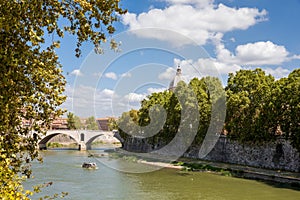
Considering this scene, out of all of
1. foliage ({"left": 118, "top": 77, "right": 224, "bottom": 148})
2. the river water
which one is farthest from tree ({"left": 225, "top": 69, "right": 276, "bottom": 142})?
the river water

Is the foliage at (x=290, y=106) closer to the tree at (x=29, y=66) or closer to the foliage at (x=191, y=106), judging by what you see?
the foliage at (x=191, y=106)

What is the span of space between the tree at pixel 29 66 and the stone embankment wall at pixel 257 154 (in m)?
28.3

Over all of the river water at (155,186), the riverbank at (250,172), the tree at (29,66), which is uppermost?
the tree at (29,66)

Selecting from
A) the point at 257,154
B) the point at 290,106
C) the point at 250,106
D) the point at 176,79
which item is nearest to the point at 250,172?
the point at 257,154

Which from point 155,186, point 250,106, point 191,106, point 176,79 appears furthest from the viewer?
point 176,79

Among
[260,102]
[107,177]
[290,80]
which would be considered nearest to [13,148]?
[107,177]

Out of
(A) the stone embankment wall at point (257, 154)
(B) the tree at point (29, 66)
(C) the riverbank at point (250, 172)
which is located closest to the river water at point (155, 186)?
(C) the riverbank at point (250, 172)

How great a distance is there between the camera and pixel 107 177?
2944 cm

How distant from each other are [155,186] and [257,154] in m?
14.0

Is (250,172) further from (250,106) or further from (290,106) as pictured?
(250,106)

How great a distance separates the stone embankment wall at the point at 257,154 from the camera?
31328 millimetres

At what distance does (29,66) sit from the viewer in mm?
5625

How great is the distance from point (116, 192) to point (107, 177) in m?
7.48

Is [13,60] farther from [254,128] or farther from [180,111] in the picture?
[180,111]
